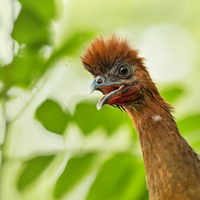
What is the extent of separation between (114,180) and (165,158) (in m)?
0.18

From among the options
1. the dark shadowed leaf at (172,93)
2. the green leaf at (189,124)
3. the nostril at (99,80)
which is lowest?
the green leaf at (189,124)

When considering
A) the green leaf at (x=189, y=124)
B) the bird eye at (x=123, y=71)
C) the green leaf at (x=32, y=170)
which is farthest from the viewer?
the bird eye at (x=123, y=71)

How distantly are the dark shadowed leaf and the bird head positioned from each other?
62 mm

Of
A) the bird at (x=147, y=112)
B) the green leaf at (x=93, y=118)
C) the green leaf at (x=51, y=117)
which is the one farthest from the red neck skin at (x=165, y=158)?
the green leaf at (x=51, y=117)

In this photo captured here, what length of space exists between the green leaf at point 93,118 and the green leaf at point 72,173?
86mm

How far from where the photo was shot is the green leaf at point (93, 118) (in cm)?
91

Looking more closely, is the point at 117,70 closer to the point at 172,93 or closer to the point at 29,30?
the point at 172,93

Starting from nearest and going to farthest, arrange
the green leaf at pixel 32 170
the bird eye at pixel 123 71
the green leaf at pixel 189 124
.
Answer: the green leaf at pixel 32 170, the green leaf at pixel 189 124, the bird eye at pixel 123 71

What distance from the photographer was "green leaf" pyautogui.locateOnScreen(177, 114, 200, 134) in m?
0.93

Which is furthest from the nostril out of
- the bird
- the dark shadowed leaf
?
the dark shadowed leaf

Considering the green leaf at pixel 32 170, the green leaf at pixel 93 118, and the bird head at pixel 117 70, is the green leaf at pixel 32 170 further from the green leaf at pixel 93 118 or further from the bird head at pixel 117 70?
the bird head at pixel 117 70

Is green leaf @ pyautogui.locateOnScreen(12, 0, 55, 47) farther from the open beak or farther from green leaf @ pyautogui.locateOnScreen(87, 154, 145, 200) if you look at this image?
green leaf @ pyautogui.locateOnScreen(87, 154, 145, 200)

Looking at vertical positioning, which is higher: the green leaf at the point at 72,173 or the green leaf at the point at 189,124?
the green leaf at the point at 189,124

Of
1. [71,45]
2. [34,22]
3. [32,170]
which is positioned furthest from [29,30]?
[32,170]
